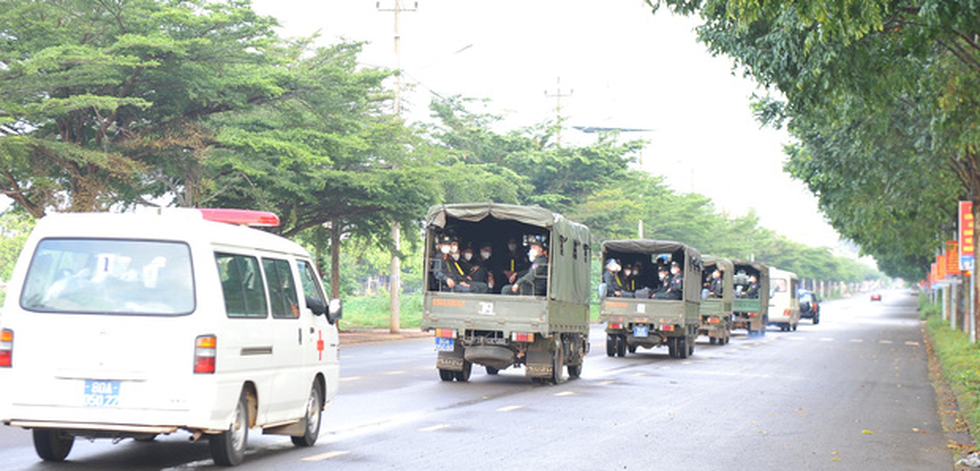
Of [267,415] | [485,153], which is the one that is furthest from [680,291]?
[485,153]

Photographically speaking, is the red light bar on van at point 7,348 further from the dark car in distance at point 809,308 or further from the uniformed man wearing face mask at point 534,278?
the dark car in distance at point 809,308

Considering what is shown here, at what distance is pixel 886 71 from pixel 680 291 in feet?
45.8

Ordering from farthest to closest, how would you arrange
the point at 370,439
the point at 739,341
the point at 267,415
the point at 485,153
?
the point at 485,153
the point at 739,341
the point at 370,439
the point at 267,415

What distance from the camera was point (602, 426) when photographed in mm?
13977

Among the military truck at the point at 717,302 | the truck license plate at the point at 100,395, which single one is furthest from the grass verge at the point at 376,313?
the truck license plate at the point at 100,395

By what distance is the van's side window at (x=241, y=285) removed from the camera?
31.1ft

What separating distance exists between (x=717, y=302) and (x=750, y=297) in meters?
10.2

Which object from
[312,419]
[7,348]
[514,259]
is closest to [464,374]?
[514,259]

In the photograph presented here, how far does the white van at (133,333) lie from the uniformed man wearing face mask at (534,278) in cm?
1058

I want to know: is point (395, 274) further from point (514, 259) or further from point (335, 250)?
point (514, 259)

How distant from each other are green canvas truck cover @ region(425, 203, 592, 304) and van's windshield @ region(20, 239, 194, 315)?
1115 cm

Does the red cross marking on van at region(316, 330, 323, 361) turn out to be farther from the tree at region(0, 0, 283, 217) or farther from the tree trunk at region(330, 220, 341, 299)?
the tree trunk at region(330, 220, 341, 299)

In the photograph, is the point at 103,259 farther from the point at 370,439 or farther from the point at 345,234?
the point at 345,234

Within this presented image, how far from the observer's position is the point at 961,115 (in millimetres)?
19078
